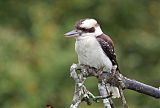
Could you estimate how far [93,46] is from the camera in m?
3.61

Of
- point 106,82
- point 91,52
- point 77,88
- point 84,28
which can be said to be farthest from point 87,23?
point 77,88

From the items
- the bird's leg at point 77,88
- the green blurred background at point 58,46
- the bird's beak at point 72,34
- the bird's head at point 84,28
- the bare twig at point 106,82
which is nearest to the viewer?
the bird's leg at point 77,88

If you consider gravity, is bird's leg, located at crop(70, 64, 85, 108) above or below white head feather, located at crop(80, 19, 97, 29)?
below

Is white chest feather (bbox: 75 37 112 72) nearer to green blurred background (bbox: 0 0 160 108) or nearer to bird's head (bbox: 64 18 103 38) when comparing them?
bird's head (bbox: 64 18 103 38)

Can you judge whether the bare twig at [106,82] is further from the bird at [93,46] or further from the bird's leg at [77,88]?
the bird at [93,46]

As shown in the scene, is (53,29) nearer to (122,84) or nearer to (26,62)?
(26,62)

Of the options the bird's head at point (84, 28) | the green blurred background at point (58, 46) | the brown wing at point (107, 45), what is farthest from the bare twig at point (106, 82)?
the green blurred background at point (58, 46)

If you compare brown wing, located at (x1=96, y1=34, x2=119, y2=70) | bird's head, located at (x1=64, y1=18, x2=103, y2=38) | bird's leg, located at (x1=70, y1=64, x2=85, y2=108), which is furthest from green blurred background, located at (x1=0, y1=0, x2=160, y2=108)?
bird's leg, located at (x1=70, y1=64, x2=85, y2=108)

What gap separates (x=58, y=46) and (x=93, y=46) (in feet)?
10.9

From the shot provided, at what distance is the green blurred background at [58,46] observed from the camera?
6.55 m

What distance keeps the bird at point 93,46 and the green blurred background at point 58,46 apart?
253cm

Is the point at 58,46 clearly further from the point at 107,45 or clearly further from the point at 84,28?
the point at 84,28

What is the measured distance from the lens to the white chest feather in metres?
3.49

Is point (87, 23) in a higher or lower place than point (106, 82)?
higher
